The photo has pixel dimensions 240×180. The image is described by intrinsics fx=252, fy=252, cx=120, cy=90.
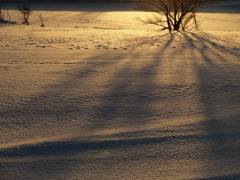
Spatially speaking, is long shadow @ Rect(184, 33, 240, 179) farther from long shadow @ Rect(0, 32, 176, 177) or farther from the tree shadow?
long shadow @ Rect(0, 32, 176, 177)

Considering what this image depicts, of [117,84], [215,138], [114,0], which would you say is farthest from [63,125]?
[114,0]

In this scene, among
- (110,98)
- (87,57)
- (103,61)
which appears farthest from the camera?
(87,57)

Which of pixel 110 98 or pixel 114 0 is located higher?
pixel 114 0

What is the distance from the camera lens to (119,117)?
6.86 ft

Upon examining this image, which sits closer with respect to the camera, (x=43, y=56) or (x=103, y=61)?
(x=103, y=61)

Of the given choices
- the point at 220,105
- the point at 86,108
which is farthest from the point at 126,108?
the point at 220,105

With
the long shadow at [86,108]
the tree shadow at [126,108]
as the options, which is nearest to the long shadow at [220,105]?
the tree shadow at [126,108]

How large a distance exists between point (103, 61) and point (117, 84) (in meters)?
0.94

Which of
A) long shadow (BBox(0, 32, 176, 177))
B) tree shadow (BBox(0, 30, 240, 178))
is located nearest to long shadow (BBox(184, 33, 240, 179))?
tree shadow (BBox(0, 30, 240, 178))

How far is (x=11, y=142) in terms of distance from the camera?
1.74 m

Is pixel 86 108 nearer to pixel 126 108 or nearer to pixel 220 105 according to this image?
pixel 126 108

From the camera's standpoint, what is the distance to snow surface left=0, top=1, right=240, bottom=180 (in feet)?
5.01

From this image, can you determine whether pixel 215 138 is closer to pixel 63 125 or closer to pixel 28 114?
pixel 63 125

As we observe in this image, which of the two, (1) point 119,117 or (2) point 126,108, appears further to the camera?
(2) point 126,108
